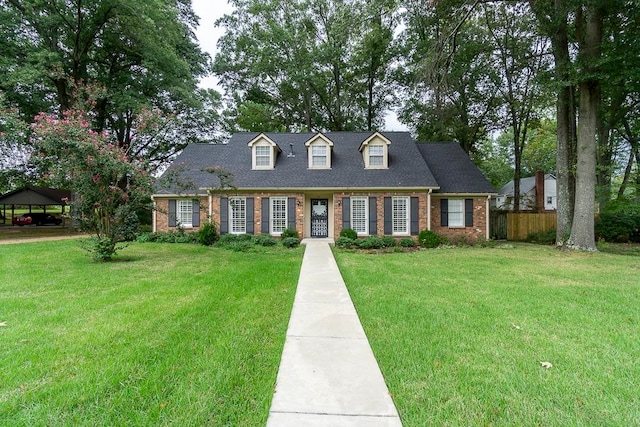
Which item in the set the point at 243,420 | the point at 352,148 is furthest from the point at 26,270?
the point at 352,148

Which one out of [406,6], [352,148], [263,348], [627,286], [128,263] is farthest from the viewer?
[352,148]

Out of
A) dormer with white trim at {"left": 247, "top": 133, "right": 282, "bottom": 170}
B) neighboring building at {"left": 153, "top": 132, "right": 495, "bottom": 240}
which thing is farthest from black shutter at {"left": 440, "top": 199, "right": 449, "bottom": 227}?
dormer with white trim at {"left": 247, "top": 133, "right": 282, "bottom": 170}

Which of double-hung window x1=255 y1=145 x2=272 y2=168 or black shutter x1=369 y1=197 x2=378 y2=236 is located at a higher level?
double-hung window x1=255 y1=145 x2=272 y2=168

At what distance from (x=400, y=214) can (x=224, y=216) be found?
333 inches

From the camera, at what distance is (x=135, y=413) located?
2289 millimetres

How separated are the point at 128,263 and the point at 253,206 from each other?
6318 mm

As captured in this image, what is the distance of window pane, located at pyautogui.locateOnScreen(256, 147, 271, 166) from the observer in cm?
1523

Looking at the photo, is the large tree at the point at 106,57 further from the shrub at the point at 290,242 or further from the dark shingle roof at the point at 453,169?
the dark shingle roof at the point at 453,169

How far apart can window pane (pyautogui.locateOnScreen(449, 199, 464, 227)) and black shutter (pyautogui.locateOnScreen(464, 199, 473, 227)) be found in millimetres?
136

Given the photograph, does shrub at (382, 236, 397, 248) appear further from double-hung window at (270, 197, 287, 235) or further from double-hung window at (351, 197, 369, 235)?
double-hung window at (270, 197, 287, 235)

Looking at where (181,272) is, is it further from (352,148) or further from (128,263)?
(352,148)

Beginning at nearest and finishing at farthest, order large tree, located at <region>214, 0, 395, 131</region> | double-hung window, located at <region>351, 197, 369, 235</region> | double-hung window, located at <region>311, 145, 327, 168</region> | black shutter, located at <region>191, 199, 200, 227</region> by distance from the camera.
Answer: double-hung window, located at <region>351, 197, 369, 235</region> < black shutter, located at <region>191, 199, 200, 227</region> < double-hung window, located at <region>311, 145, 327, 168</region> < large tree, located at <region>214, 0, 395, 131</region>

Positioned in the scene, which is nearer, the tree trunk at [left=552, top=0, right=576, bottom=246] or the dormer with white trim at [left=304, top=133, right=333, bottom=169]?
the tree trunk at [left=552, top=0, right=576, bottom=246]

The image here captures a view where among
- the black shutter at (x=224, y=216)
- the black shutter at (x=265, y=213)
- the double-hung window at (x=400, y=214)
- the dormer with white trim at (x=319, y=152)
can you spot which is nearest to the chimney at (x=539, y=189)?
the double-hung window at (x=400, y=214)
